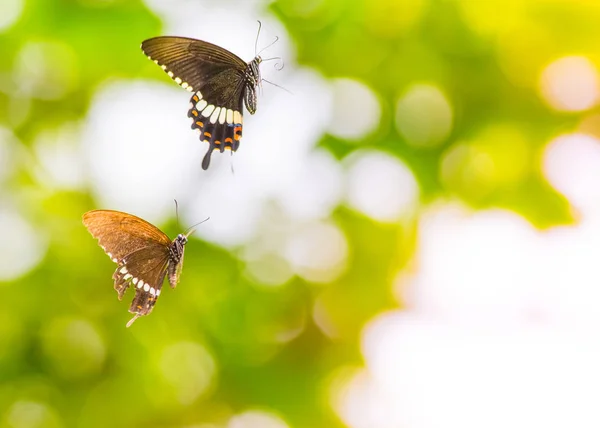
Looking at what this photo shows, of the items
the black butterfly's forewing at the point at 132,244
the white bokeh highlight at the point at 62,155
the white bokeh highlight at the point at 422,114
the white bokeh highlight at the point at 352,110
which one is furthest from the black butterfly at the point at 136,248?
the white bokeh highlight at the point at 422,114

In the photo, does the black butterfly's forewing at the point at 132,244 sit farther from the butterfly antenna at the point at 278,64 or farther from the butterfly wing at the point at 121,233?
the butterfly antenna at the point at 278,64

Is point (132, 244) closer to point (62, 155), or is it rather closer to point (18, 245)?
point (62, 155)

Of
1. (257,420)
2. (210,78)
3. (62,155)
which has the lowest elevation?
(210,78)

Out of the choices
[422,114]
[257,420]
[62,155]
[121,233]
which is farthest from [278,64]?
[257,420]

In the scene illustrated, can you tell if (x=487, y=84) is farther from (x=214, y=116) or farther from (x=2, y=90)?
(x=214, y=116)

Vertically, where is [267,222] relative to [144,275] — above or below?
above

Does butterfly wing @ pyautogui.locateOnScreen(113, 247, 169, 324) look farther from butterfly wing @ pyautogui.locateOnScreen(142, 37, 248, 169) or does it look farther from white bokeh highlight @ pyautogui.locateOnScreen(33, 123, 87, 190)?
white bokeh highlight @ pyautogui.locateOnScreen(33, 123, 87, 190)
